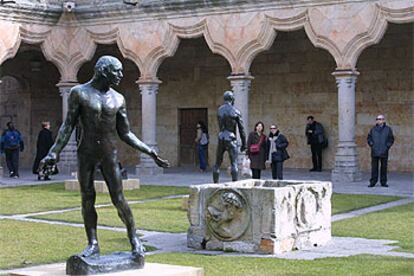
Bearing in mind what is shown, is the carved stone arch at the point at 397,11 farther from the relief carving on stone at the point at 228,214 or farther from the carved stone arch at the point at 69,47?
the relief carving on stone at the point at 228,214

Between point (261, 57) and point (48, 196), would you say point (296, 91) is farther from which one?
point (48, 196)

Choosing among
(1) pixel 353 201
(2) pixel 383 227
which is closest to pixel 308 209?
(2) pixel 383 227

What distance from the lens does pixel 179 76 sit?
2767cm

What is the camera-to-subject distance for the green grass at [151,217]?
478 inches

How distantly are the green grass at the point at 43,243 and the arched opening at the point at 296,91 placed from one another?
45.2 ft

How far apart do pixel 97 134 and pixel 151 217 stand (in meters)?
6.16

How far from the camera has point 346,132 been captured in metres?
20.5

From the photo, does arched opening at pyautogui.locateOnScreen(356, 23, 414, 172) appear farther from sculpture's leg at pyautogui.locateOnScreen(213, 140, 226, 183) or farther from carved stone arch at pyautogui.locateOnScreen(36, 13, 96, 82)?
sculpture's leg at pyautogui.locateOnScreen(213, 140, 226, 183)

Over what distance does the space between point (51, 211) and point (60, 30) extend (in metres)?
11.4

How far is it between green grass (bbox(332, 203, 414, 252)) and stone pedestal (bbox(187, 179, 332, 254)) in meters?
0.94

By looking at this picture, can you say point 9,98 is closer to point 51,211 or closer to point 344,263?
point 51,211

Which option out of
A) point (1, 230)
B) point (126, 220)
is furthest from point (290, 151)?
point (126, 220)

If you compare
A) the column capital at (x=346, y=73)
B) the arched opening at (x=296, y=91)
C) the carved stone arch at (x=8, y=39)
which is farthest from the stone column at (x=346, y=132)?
the carved stone arch at (x=8, y=39)

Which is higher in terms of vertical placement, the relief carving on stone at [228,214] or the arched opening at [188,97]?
the arched opening at [188,97]
